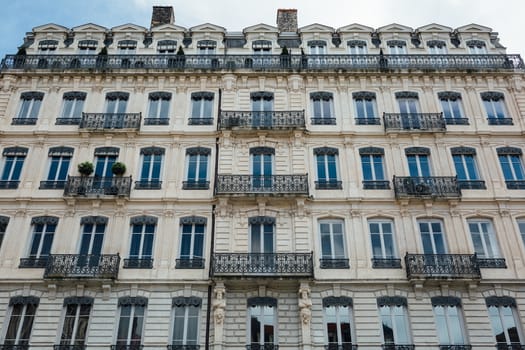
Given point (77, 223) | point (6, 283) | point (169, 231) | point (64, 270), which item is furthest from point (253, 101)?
point (6, 283)

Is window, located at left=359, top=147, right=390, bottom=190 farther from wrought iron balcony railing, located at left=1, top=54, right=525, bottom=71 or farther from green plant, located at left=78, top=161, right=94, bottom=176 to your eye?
green plant, located at left=78, top=161, right=94, bottom=176

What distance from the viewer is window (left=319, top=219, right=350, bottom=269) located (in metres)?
17.9

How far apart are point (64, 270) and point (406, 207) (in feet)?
47.3

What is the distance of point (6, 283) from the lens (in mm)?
17469

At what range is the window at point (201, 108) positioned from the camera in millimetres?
21562

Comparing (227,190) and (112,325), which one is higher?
(227,190)

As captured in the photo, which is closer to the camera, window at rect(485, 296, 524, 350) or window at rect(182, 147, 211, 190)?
window at rect(485, 296, 524, 350)

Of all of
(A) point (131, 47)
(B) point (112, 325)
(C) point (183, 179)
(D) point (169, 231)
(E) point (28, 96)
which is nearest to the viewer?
(B) point (112, 325)

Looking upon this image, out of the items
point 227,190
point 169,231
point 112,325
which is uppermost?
point 227,190

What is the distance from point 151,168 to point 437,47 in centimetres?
1708

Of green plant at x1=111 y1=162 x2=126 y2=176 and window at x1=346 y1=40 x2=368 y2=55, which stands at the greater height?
window at x1=346 y1=40 x2=368 y2=55

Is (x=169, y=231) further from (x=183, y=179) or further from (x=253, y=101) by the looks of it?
(x=253, y=101)

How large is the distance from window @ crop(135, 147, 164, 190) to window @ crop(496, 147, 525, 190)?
51.9 ft

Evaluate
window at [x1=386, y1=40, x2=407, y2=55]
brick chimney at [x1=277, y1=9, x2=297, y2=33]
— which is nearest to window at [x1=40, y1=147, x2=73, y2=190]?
brick chimney at [x1=277, y1=9, x2=297, y2=33]
